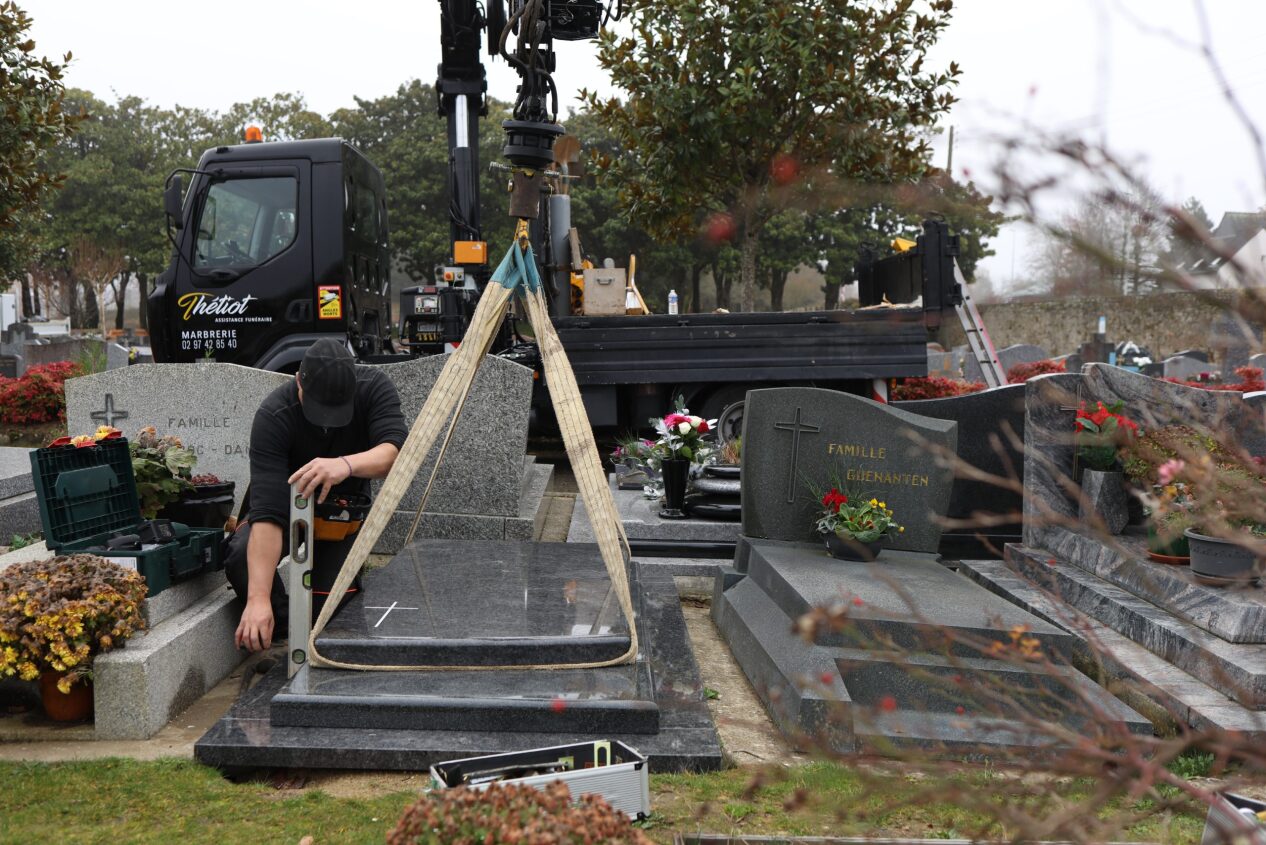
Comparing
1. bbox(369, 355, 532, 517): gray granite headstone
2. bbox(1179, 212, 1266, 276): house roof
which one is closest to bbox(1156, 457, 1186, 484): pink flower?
bbox(1179, 212, 1266, 276): house roof

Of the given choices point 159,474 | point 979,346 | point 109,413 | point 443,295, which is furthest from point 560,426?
point 979,346

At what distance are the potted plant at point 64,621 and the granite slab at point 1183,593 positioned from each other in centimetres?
390

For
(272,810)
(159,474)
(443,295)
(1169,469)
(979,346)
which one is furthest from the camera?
(443,295)

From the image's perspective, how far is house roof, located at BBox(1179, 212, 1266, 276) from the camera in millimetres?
1245

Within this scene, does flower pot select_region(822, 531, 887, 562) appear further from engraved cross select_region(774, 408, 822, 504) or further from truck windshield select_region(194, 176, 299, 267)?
truck windshield select_region(194, 176, 299, 267)

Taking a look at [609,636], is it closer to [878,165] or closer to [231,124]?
[878,165]

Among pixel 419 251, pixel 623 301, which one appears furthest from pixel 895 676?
pixel 419 251

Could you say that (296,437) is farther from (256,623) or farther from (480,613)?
(480,613)

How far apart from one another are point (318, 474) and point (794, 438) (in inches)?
116

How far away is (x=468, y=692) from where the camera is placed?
3.88 m

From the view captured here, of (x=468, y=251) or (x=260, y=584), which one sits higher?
(x=468, y=251)

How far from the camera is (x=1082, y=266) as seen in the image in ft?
4.37

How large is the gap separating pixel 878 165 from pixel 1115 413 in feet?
23.5

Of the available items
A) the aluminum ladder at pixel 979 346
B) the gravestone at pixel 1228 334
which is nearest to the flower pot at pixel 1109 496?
the aluminum ladder at pixel 979 346
